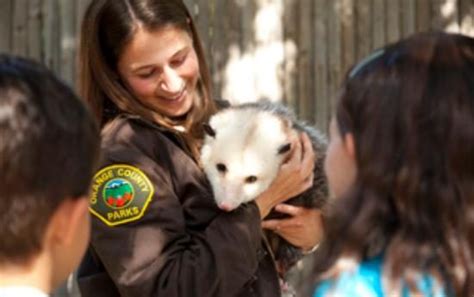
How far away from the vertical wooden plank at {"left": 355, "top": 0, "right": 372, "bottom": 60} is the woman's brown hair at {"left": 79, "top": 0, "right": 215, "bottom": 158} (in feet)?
12.2

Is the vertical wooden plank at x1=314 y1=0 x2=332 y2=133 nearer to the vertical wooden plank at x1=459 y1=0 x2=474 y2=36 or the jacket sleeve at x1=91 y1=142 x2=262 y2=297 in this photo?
the vertical wooden plank at x1=459 y1=0 x2=474 y2=36

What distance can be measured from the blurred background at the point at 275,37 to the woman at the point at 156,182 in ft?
10.8

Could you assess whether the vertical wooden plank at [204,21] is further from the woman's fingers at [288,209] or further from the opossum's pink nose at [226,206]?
the opossum's pink nose at [226,206]

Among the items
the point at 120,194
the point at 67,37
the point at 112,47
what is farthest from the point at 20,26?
the point at 120,194

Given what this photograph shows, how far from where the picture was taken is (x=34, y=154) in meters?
2.37

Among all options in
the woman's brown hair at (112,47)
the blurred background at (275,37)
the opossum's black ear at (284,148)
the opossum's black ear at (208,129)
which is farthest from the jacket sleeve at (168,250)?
the blurred background at (275,37)

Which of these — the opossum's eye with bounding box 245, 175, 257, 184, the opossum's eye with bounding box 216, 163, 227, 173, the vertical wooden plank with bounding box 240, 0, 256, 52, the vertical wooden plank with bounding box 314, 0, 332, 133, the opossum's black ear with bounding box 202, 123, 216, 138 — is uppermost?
the opossum's black ear with bounding box 202, 123, 216, 138

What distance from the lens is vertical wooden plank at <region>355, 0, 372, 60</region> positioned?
24.6ft

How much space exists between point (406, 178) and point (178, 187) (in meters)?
1.40

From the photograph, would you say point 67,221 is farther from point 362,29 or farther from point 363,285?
point 362,29

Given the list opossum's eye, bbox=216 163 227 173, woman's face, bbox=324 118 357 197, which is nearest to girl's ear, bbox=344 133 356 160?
woman's face, bbox=324 118 357 197

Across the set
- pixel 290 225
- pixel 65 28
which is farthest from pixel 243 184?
pixel 65 28

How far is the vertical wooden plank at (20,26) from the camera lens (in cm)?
732

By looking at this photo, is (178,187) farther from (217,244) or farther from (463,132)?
(463,132)
